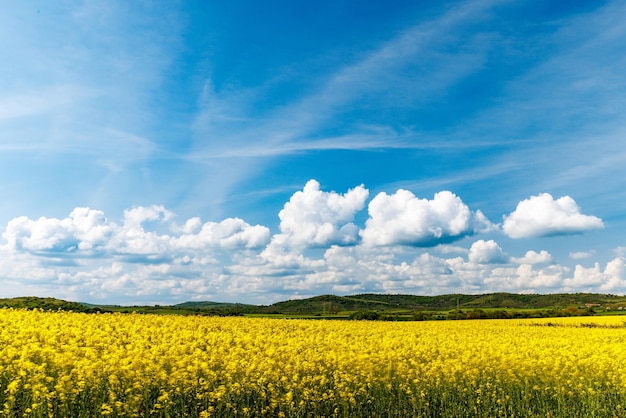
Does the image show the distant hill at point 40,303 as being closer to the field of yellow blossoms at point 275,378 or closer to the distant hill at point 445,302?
the field of yellow blossoms at point 275,378

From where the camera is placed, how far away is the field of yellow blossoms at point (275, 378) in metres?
13.0

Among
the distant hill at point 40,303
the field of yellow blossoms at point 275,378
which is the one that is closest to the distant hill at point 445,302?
the distant hill at point 40,303

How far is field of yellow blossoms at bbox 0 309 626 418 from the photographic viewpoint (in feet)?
42.8

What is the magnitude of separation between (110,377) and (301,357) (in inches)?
269

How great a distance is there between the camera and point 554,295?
611 ft

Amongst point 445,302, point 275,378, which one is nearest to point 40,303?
point 275,378

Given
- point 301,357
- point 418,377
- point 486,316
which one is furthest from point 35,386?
point 486,316

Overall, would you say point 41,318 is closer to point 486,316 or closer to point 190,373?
point 190,373

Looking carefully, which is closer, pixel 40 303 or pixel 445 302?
pixel 40 303

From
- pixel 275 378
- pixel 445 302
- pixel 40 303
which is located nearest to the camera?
pixel 275 378

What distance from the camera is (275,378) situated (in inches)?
603

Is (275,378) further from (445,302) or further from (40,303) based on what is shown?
(445,302)

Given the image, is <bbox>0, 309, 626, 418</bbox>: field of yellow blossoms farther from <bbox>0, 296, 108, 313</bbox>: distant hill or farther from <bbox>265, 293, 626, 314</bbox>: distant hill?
<bbox>265, 293, 626, 314</bbox>: distant hill

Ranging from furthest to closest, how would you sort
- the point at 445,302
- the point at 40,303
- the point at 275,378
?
the point at 445,302, the point at 40,303, the point at 275,378
